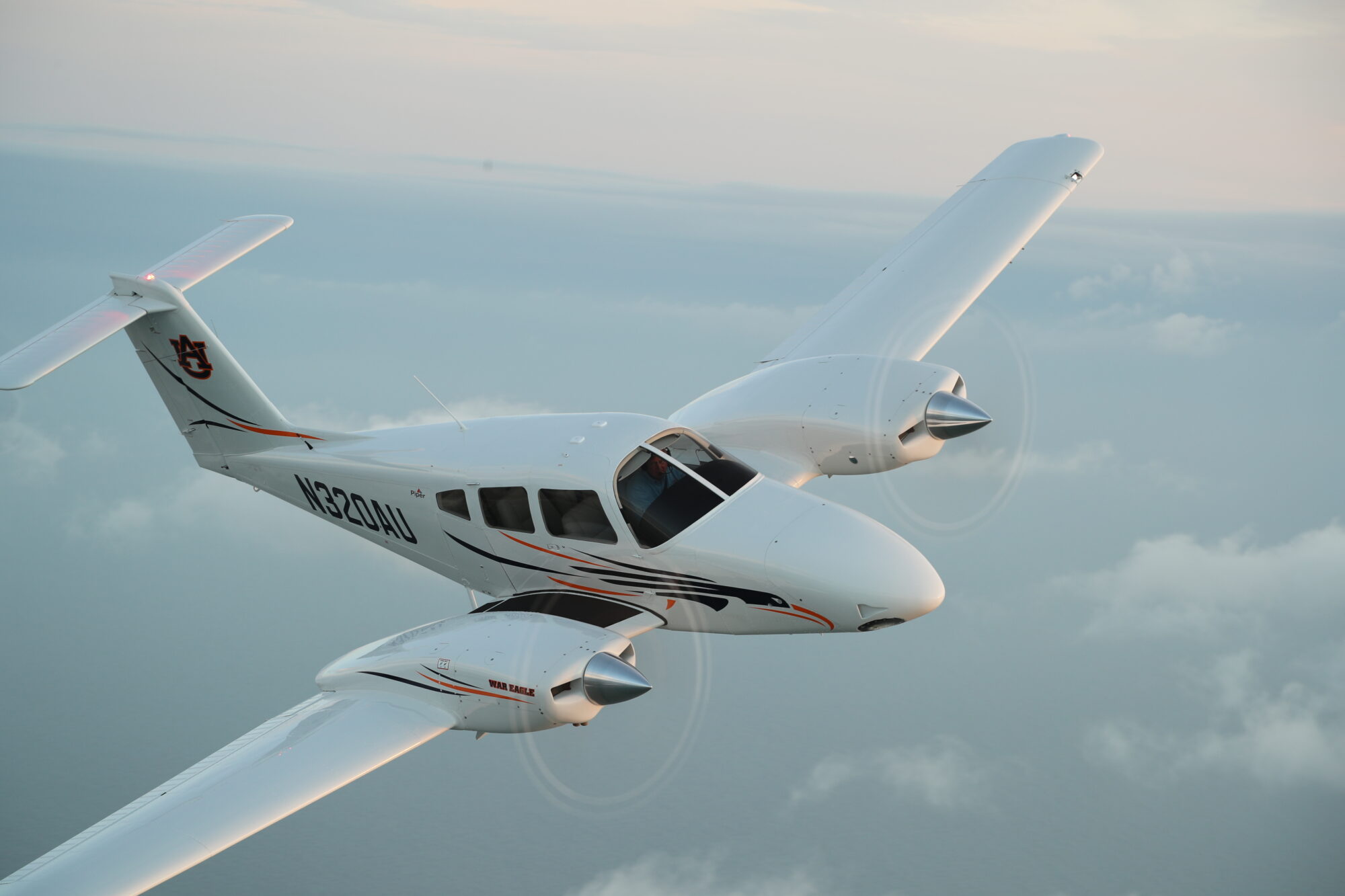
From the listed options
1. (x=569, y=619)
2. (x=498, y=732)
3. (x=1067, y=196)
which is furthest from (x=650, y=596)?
(x=1067, y=196)

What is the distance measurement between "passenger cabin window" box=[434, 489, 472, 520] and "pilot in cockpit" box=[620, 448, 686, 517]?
8.22ft

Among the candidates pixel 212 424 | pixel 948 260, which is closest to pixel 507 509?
pixel 212 424

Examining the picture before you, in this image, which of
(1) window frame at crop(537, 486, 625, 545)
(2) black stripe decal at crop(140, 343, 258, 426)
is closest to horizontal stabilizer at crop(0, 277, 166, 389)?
(2) black stripe decal at crop(140, 343, 258, 426)

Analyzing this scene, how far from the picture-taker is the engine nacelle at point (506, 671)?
12.1 meters

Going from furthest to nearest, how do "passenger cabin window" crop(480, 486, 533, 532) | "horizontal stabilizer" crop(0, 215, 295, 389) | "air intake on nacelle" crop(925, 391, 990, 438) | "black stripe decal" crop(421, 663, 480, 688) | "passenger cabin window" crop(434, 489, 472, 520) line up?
"air intake on nacelle" crop(925, 391, 990, 438), "passenger cabin window" crop(434, 489, 472, 520), "horizontal stabilizer" crop(0, 215, 295, 389), "passenger cabin window" crop(480, 486, 533, 532), "black stripe decal" crop(421, 663, 480, 688)

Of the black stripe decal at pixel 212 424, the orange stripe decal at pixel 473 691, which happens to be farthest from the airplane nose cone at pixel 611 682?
the black stripe decal at pixel 212 424

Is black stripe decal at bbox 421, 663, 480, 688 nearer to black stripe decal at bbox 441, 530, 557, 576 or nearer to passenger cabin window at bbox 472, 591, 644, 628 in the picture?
passenger cabin window at bbox 472, 591, 644, 628

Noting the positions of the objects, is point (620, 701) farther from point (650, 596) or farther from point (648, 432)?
point (648, 432)

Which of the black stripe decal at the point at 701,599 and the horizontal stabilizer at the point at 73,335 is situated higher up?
the horizontal stabilizer at the point at 73,335

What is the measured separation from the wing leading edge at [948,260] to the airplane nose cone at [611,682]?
27.2 ft

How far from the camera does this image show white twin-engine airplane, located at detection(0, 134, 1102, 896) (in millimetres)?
12055

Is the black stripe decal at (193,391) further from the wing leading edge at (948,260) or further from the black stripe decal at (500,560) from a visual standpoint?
the wing leading edge at (948,260)

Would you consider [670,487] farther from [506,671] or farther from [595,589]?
[506,671]

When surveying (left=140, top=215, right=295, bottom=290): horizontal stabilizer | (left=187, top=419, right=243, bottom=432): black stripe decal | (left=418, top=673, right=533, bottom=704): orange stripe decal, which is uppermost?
(left=140, top=215, right=295, bottom=290): horizontal stabilizer
